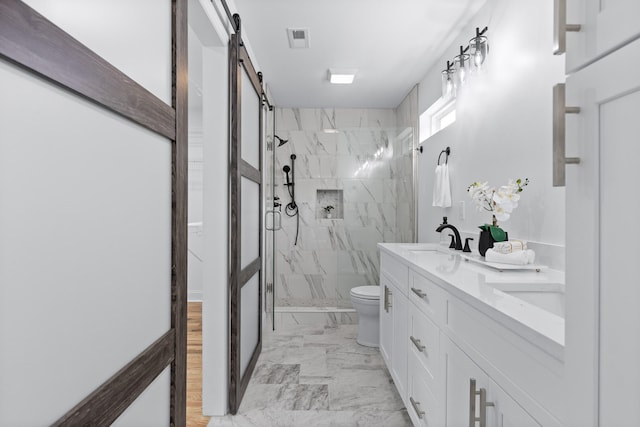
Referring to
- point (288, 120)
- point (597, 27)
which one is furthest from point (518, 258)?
point (288, 120)

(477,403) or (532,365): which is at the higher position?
(532,365)

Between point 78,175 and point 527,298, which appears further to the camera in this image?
point 527,298

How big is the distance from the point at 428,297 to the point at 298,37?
2043 millimetres

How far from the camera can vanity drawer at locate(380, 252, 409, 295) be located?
7.36 feet

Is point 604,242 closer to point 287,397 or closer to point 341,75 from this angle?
point 287,397

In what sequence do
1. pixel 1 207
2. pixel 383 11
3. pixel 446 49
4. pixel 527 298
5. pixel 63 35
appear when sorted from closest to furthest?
pixel 1 207 < pixel 63 35 < pixel 527 298 < pixel 383 11 < pixel 446 49

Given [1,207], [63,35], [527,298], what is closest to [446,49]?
[527,298]

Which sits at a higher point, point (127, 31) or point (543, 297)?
point (127, 31)

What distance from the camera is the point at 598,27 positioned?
67 centimetres

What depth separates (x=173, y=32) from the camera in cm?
121

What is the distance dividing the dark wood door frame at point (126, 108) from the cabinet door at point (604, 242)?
0.93 m

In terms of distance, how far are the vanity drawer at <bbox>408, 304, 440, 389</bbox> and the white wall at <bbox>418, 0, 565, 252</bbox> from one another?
2.25 feet

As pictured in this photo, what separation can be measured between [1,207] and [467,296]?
122 centimetres

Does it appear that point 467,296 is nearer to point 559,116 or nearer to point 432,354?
point 432,354
